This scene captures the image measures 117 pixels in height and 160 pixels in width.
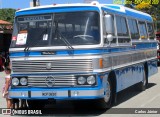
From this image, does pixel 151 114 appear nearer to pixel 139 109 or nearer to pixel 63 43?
pixel 139 109

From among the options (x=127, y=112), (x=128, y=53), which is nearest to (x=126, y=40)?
(x=128, y=53)

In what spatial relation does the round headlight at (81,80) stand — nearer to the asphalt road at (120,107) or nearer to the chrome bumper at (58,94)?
the chrome bumper at (58,94)

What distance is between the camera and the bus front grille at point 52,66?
983cm

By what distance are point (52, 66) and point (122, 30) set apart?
3025 millimetres

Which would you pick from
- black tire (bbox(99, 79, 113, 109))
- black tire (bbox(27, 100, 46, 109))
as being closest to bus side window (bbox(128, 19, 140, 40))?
black tire (bbox(99, 79, 113, 109))

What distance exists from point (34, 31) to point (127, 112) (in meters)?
2.91

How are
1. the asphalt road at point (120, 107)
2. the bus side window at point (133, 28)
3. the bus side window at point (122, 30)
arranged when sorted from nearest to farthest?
the asphalt road at point (120, 107) < the bus side window at point (122, 30) < the bus side window at point (133, 28)

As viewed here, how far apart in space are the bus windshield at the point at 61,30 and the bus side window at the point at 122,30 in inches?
69.0

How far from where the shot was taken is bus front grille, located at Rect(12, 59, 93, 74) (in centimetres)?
983

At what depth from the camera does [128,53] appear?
1281cm

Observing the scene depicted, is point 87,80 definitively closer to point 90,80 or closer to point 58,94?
point 90,80

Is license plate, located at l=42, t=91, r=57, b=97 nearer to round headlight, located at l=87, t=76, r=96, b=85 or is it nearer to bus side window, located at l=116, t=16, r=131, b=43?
round headlight, located at l=87, t=76, r=96, b=85

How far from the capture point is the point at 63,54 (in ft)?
32.6

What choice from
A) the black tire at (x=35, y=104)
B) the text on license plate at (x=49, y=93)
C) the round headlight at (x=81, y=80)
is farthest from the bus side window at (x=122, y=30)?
the text on license plate at (x=49, y=93)
